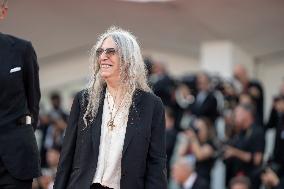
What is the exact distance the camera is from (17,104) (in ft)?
16.4

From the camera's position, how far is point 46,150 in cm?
1332

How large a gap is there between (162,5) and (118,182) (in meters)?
10.7

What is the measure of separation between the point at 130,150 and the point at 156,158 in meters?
0.17

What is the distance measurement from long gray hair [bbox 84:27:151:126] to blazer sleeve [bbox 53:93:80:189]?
0.26 feet

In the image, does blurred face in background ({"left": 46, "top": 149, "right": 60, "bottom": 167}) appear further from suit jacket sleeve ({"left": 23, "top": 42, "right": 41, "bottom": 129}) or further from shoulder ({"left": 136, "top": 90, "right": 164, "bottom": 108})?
shoulder ({"left": 136, "top": 90, "right": 164, "bottom": 108})

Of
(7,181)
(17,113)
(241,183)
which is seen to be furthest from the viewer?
(241,183)

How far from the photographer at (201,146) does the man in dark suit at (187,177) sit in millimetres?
476

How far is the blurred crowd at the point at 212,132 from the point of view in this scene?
10.2 metres

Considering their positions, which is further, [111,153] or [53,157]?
[53,157]

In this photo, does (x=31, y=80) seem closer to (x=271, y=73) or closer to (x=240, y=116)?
(x=240, y=116)

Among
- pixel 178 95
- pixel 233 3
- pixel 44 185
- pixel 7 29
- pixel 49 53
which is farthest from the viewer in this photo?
pixel 49 53

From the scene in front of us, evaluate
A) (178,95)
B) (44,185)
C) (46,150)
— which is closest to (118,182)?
(44,185)

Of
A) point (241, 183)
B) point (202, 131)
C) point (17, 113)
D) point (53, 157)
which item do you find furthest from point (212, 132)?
point (17, 113)

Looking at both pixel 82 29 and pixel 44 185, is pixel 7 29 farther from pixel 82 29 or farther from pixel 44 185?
pixel 44 185
